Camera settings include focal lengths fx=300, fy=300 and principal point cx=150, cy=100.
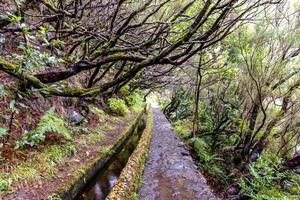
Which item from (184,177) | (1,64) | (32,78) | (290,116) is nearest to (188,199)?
(184,177)

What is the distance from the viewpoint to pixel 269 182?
8.44m

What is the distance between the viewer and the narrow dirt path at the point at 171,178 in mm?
6570

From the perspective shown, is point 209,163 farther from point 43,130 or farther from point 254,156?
point 43,130

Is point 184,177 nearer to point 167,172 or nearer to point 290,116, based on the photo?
point 167,172

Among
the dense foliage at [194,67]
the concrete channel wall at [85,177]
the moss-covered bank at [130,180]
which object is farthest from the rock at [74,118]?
the moss-covered bank at [130,180]

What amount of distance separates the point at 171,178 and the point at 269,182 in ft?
9.75

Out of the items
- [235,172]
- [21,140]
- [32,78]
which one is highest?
[32,78]

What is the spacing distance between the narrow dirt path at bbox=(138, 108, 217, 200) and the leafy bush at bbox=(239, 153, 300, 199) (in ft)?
4.71

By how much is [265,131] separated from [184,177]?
4.14 metres

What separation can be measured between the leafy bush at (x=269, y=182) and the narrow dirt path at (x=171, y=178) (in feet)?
4.71

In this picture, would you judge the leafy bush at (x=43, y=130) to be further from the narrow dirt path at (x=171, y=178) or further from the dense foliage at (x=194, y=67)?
the narrow dirt path at (x=171, y=178)

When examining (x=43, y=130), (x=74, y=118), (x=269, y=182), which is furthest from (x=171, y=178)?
(x=43, y=130)

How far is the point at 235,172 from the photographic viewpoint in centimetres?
1025

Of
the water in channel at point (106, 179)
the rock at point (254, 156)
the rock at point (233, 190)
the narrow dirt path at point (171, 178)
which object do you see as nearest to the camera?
the water in channel at point (106, 179)
